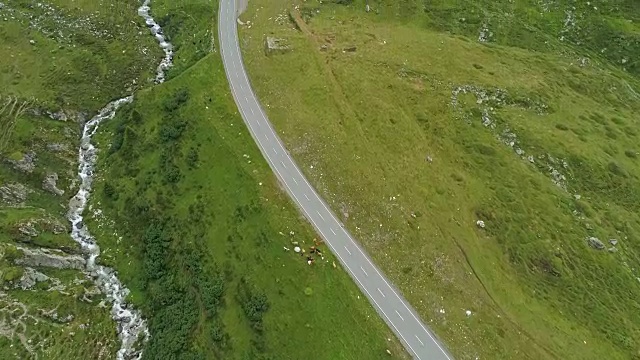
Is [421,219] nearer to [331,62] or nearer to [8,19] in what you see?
[331,62]

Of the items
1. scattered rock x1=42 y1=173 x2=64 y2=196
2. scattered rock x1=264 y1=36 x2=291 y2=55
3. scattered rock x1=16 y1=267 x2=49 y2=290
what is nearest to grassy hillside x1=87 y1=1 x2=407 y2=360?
scattered rock x1=42 y1=173 x2=64 y2=196

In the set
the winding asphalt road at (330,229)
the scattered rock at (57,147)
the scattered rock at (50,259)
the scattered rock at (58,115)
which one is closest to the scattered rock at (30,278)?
the scattered rock at (50,259)

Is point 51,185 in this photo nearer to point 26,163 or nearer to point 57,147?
point 26,163

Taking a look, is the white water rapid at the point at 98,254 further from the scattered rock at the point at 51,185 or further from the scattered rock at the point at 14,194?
the scattered rock at the point at 14,194

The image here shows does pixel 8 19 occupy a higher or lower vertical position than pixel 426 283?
higher

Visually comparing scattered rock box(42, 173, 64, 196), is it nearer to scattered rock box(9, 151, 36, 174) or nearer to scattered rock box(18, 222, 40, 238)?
scattered rock box(9, 151, 36, 174)

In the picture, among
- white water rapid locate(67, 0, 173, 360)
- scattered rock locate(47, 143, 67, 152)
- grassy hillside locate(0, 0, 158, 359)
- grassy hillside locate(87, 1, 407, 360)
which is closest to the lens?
grassy hillside locate(87, 1, 407, 360)

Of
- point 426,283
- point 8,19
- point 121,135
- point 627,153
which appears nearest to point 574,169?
point 627,153
